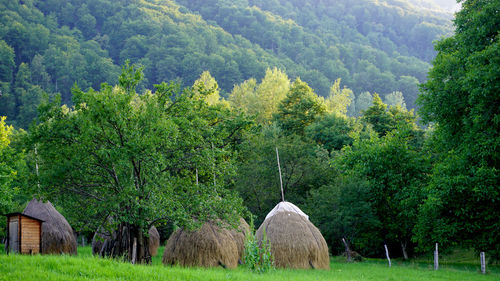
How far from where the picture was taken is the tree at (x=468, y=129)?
54.2 ft

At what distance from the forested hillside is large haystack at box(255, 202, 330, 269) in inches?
2448

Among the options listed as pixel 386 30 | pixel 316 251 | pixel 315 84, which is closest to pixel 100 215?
pixel 316 251

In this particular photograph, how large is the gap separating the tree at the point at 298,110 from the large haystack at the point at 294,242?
20934mm

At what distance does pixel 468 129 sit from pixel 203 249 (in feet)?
37.1

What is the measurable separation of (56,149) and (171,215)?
4989mm

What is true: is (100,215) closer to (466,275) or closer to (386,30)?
(466,275)

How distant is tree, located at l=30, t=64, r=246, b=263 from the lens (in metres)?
15.6

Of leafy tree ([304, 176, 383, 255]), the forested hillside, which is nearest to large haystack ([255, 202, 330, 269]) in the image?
leafy tree ([304, 176, 383, 255])

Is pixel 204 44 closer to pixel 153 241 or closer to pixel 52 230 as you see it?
pixel 153 241

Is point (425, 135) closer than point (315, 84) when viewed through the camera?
Yes

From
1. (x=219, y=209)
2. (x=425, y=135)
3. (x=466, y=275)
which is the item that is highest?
(x=425, y=135)

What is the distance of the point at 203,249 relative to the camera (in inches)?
741

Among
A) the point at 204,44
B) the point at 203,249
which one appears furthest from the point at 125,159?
the point at 204,44

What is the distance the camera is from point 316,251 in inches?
787
